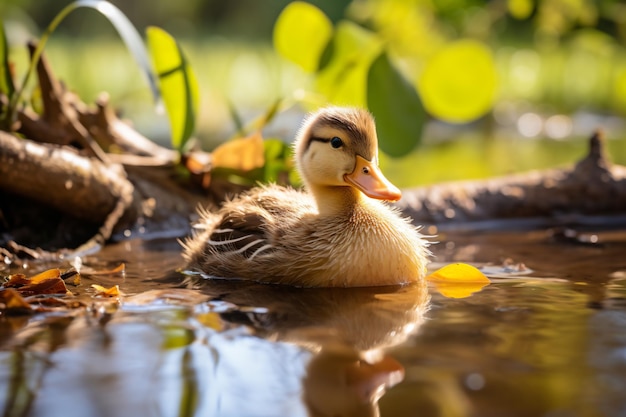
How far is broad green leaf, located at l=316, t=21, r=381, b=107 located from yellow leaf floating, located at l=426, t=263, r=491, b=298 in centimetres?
168

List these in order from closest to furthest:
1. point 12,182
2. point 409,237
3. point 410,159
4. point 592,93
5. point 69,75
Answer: point 409,237 → point 12,182 → point 410,159 → point 69,75 → point 592,93

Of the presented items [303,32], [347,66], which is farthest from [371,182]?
[303,32]

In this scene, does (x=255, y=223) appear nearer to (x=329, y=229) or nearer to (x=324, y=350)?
(x=329, y=229)

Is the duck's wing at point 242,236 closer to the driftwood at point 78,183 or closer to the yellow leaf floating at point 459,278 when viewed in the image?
the yellow leaf floating at point 459,278

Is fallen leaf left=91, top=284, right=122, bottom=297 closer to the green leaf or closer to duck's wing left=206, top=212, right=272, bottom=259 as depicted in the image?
duck's wing left=206, top=212, right=272, bottom=259

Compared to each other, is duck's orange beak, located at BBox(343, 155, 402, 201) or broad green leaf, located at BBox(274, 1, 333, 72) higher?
broad green leaf, located at BBox(274, 1, 333, 72)

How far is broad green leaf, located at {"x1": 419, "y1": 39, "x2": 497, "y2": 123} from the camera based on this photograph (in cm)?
530

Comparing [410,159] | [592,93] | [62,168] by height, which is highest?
[592,93]

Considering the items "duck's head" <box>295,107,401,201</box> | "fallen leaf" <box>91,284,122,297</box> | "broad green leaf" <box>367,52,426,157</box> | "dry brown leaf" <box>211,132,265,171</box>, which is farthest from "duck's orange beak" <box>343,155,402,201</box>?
"dry brown leaf" <box>211,132,265,171</box>

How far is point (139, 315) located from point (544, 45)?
37.1ft

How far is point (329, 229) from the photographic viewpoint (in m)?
3.47

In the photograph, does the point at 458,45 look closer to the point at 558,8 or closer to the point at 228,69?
the point at 558,8

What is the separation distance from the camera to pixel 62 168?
4.42m

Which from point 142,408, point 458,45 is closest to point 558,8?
point 458,45
